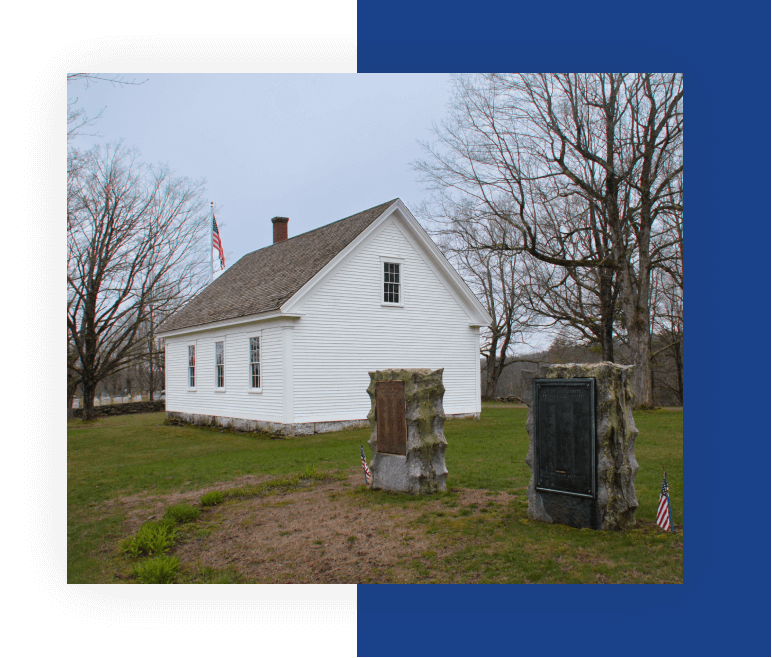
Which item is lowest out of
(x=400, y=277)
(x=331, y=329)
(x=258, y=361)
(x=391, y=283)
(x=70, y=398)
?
(x=70, y=398)

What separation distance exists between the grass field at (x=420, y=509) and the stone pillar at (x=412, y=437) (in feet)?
0.88

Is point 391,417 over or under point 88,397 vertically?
over

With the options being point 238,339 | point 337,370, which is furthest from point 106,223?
point 337,370

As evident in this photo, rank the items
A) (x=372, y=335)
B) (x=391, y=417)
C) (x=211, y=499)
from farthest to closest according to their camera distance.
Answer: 1. (x=372, y=335)
2. (x=391, y=417)
3. (x=211, y=499)

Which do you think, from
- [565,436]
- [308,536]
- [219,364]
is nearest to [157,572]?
[308,536]

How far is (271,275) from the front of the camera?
20.5 meters

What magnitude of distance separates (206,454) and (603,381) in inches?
398

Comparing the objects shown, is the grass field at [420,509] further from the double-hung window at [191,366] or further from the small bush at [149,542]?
the double-hung window at [191,366]

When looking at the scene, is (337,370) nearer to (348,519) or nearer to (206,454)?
(206,454)

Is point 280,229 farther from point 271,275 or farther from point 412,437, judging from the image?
point 412,437

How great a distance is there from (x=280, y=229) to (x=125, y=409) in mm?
13730

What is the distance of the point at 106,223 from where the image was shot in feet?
82.6

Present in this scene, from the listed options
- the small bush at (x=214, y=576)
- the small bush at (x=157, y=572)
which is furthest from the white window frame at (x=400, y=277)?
the small bush at (x=157, y=572)

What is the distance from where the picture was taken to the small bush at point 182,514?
7422mm
